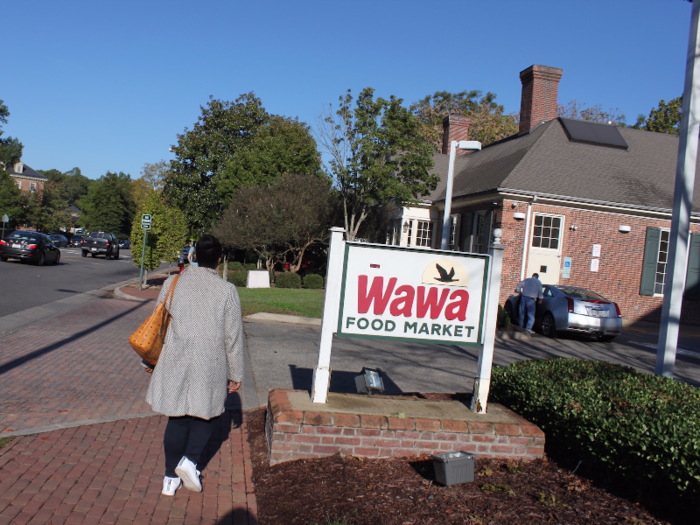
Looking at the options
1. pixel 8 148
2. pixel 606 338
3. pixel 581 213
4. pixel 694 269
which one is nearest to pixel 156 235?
pixel 581 213

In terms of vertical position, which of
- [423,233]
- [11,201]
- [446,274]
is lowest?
[446,274]

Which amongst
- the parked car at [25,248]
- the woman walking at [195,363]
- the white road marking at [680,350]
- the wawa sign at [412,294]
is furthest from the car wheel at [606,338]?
the parked car at [25,248]

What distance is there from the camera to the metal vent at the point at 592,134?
21938 millimetres

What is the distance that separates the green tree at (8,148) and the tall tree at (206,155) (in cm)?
3777

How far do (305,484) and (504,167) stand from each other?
1891cm

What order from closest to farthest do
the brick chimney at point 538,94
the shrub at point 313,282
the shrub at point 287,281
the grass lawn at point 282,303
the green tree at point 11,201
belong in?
the grass lawn at point 282,303, the brick chimney at point 538,94, the shrub at point 287,281, the shrub at point 313,282, the green tree at point 11,201

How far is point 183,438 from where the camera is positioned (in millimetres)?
3803

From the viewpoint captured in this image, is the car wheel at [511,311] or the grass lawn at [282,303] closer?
the grass lawn at [282,303]

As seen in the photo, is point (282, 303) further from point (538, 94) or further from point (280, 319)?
point (538, 94)

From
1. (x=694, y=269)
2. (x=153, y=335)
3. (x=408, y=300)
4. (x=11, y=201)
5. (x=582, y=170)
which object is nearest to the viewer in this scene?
(x=153, y=335)

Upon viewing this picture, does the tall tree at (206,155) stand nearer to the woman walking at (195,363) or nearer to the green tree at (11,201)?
the green tree at (11,201)

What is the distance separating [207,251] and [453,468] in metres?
2.18

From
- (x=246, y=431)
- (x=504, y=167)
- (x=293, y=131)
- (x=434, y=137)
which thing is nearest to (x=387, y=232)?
(x=504, y=167)

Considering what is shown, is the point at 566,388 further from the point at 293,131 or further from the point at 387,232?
Result: the point at 293,131
